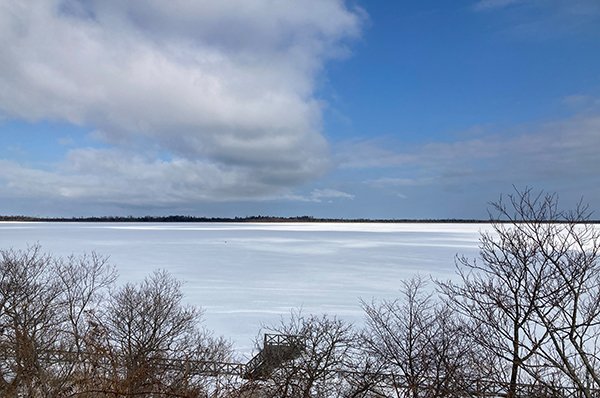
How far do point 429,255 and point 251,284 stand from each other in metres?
23.8

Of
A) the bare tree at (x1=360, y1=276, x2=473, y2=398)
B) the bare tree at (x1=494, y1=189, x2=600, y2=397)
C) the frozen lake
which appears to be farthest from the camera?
the frozen lake

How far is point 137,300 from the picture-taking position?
24047mm

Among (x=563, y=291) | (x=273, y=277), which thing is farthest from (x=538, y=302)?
(x=273, y=277)

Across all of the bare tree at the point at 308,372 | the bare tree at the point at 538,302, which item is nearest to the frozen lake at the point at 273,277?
the bare tree at the point at 308,372

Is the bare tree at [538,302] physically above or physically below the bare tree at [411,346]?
above

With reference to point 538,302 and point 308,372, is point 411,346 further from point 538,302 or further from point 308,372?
point 308,372

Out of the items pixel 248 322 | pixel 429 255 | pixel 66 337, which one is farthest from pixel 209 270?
pixel 429 255

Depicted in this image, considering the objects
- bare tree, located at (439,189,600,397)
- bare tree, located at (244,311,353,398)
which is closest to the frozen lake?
bare tree, located at (244,311,353,398)

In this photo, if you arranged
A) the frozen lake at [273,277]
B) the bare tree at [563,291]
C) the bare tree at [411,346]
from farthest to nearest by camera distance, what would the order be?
the frozen lake at [273,277] < the bare tree at [411,346] < the bare tree at [563,291]

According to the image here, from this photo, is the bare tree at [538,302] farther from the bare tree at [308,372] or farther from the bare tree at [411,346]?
the bare tree at [308,372]

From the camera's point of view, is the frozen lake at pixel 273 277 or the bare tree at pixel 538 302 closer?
the bare tree at pixel 538 302

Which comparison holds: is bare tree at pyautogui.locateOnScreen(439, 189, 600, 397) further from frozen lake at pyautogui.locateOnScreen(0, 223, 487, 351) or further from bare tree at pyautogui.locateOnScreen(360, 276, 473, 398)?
frozen lake at pyautogui.locateOnScreen(0, 223, 487, 351)

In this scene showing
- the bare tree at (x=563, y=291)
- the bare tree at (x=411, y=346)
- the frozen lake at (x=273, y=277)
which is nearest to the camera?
the bare tree at (x=563, y=291)

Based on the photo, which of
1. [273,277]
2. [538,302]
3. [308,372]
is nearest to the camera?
[308,372]
